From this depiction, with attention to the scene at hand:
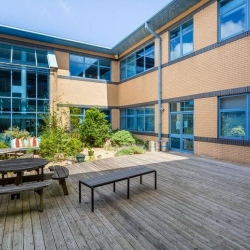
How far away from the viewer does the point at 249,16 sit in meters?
7.14

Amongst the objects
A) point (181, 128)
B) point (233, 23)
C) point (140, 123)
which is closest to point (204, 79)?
point (233, 23)

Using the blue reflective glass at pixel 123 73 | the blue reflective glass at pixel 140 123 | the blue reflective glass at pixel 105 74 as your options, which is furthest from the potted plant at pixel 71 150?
the blue reflective glass at pixel 123 73

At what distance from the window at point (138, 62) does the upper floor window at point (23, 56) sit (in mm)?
6288

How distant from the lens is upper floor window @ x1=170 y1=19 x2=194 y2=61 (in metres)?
9.77

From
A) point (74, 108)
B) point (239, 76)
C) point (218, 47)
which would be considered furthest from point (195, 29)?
point (74, 108)

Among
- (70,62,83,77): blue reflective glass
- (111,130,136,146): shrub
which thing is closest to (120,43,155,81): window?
(70,62,83,77): blue reflective glass

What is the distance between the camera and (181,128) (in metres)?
10.3

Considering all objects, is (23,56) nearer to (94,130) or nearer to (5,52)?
(5,52)

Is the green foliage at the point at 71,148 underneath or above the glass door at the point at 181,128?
underneath

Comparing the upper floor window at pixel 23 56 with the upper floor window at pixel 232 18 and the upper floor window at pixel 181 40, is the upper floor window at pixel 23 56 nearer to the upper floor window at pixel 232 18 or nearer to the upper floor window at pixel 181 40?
the upper floor window at pixel 181 40

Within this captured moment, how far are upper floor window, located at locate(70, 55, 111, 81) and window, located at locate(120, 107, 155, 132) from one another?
11.9 feet

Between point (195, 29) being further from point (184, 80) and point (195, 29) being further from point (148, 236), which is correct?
point (148, 236)

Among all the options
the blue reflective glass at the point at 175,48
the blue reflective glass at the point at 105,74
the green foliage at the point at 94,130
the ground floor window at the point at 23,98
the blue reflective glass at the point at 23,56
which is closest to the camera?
the blue reflective glass at the point at 175,48

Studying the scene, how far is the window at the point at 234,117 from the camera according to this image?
739 centimetres
